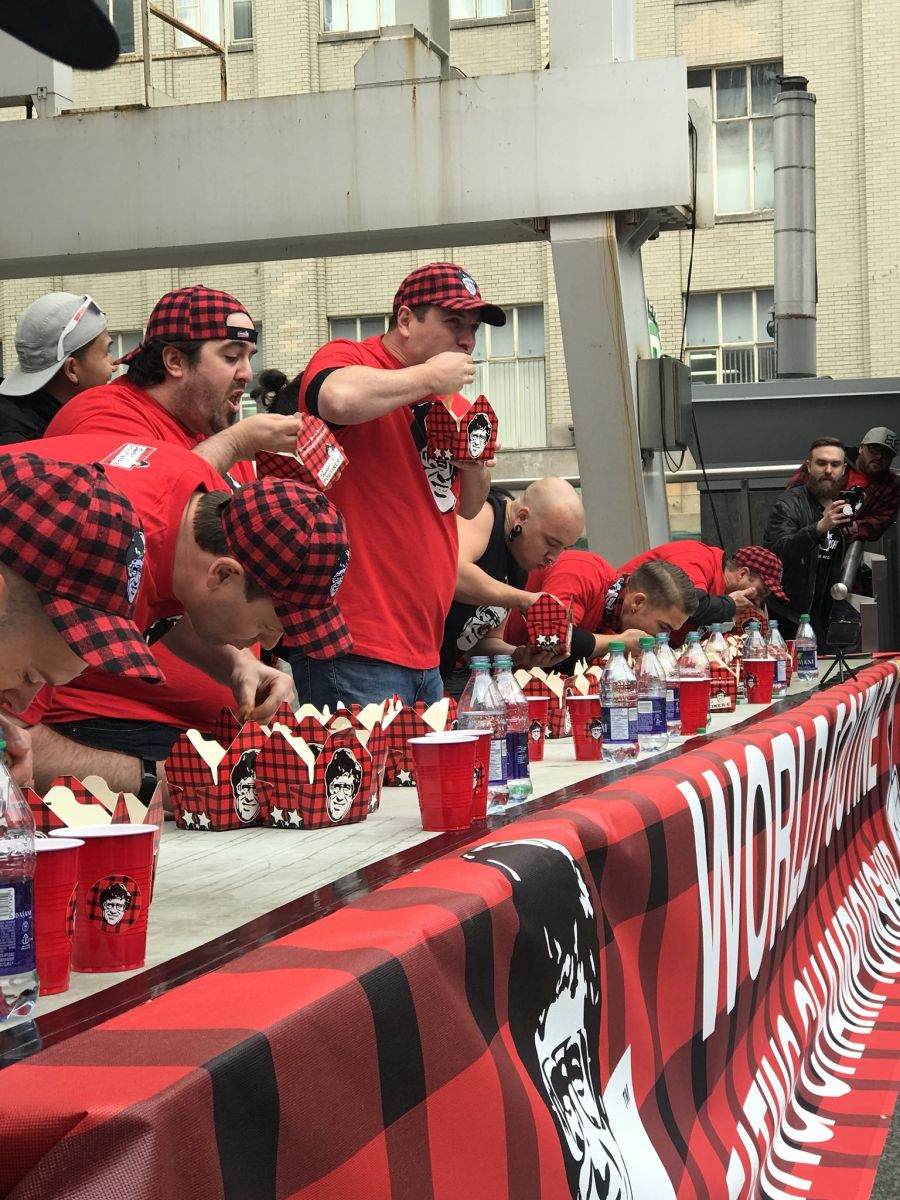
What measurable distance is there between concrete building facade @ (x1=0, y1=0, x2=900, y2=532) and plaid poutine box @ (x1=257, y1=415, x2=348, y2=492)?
16.9 meters

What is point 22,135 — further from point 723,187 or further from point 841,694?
point 723,187

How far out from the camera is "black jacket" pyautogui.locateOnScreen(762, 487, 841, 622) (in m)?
7.38

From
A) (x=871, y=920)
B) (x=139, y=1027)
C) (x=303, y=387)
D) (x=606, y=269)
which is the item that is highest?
(x=606, y=269)

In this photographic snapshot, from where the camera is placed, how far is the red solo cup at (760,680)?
179 inches

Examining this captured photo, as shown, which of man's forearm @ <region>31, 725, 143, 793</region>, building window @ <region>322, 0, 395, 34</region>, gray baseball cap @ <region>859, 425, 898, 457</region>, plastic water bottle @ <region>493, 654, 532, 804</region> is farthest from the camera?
building window @ <region>322, 0, 395, 34</region>

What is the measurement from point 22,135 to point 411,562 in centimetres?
412

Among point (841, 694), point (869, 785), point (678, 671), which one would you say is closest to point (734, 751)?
point (678, 671)

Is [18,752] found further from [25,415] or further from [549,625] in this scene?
[549,625]

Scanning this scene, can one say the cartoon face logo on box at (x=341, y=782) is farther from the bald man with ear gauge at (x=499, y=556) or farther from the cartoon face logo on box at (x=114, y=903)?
the bald man with ear gauge at (x=499, y=556)

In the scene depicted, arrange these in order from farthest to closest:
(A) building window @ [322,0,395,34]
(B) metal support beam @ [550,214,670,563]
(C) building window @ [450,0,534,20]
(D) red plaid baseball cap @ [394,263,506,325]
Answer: (A) building window @ [322,0,395,34], (C) building window @ [450,0,534,20], (B) metal support beam @ [550,214,670,563], (D) red plaid baseball cap @ [394,263,506,325]

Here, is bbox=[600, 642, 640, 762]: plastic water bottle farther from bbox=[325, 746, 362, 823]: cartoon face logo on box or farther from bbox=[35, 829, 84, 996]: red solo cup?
bbox=[35, 829, 84, 996]: red solo cup

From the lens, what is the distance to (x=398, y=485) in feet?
10.8

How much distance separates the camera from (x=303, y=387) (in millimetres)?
3299

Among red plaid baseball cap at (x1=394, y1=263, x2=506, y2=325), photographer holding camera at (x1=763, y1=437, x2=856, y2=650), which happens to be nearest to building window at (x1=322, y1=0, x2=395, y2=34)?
photographer holding camera at (x1=763, y1=437, x2=856, y2=650)
